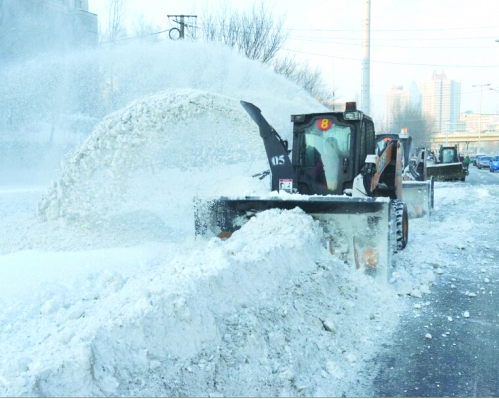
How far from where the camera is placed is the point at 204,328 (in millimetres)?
3912

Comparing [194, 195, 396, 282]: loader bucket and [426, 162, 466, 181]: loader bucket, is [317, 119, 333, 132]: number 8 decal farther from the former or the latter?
[426, 162, 466, 181]: loader bucket

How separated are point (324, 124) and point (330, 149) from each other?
381mm

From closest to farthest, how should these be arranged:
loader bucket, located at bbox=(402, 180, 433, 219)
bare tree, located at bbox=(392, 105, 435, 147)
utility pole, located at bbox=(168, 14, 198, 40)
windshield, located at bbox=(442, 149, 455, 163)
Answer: loader bucket, located at bbox=(402, 180, 433, 219) < utility pole, located at bbox=(168, 14, 198, 40) < windshield, located at bbox=(442, 149, 455, 163) < bare tree, located at bbox=(392, 105, 435, 147)

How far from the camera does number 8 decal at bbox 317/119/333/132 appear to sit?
302 inches

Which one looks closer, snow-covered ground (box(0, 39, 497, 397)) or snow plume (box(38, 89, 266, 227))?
snow-covered ground (box(0, 39, 497, 397))

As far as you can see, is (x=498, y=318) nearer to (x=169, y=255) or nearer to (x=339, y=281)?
(x=339, y=281)

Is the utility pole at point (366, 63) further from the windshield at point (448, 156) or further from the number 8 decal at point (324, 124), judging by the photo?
the windshield at point (448, 156)

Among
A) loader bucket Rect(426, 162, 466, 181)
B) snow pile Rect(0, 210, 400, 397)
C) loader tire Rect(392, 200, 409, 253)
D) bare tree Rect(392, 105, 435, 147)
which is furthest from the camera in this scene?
bare tree Rect(392, 105, 435, 147)

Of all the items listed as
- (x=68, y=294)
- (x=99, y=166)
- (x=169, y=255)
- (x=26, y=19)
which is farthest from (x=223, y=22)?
(x=68, y=294)

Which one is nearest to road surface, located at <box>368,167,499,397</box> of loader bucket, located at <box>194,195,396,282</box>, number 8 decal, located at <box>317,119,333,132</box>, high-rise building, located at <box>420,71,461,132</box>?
loader bucket, located at <box>194,195,396,282</box>

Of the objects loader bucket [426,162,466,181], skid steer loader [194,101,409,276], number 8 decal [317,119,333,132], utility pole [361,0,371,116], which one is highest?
utility pole [361,0,371,116]

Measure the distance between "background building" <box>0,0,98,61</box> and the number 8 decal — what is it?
1775 centimetres

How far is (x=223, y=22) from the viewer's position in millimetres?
26250

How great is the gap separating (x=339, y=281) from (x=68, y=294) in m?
2.81
